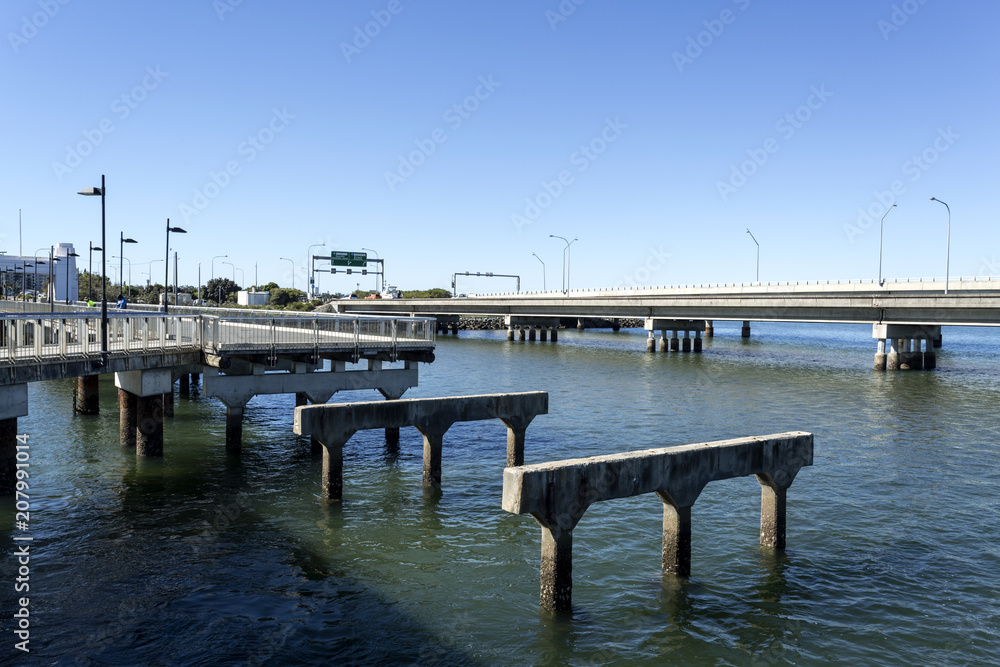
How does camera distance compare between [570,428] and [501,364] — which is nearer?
[570,428]

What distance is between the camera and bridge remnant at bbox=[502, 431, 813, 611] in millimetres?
12086

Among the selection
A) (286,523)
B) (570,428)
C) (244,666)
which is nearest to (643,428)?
(570,428)

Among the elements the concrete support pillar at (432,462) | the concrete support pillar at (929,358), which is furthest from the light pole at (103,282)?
the concrete support pillar at (929,358)

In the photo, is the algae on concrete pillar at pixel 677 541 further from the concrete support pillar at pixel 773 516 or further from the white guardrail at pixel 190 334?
the white guardrail at pixel 190 334

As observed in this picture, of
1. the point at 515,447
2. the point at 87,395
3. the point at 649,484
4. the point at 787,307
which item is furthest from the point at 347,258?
the point at 649,484

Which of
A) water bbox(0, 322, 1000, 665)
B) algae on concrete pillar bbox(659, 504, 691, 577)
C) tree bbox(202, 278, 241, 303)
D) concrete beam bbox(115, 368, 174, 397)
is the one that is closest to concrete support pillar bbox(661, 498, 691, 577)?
algae on concrete pillar bbox(659, 504, 691, 577)

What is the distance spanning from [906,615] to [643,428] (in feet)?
60.5

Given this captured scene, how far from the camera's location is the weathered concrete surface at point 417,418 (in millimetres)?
18344

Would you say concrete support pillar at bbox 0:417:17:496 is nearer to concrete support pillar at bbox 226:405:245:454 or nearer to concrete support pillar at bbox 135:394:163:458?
concrete support pillar at bbox 135:394:163:458

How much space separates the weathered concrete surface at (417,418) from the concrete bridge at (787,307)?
3585 cm

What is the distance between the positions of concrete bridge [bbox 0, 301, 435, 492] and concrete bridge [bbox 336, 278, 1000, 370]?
30330mm

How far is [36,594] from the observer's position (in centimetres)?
1346

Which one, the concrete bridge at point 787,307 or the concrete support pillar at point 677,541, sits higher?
the concrete bridge at point 787,307

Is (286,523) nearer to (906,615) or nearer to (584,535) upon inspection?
(584,535)
